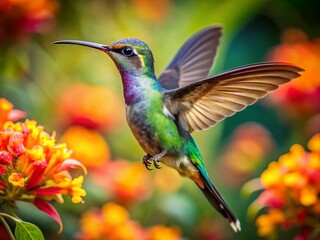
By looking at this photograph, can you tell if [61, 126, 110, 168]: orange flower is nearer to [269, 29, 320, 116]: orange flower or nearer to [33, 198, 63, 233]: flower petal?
[33, 198, 63, 233]: flower petal

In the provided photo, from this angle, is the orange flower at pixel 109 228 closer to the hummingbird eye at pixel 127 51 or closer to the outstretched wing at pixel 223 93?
the outstretched wing at pixel 223 93

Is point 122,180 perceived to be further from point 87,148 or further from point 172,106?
point 172,106

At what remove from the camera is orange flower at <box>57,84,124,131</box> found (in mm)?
3074

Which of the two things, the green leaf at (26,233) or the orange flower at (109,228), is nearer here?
the green leaf at (26,233)

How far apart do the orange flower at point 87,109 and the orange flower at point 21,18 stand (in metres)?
0.45

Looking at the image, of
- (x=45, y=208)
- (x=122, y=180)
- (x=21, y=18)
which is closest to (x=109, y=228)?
(x=122, y=180)

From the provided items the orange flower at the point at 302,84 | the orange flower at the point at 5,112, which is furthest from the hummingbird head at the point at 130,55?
the orange flower at the point at 302,84

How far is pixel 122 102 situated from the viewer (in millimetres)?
3578

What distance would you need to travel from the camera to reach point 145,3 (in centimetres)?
463

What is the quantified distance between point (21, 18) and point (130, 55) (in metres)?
0.81

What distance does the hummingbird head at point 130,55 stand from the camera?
2014 millimetres

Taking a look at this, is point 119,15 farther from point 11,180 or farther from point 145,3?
point 11,180

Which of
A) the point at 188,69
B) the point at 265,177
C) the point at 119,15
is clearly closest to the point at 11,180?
the point at 265,177

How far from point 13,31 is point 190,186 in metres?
1.16
